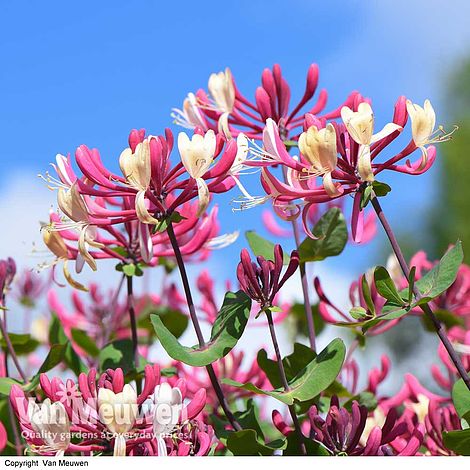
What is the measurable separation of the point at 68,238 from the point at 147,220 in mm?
239

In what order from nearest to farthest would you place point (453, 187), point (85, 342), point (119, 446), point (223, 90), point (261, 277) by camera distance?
point (119, 446) → point (261, 277) → point (223, 90) → point (85, 342) → point (453, 187)

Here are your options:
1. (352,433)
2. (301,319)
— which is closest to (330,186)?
(352,433)

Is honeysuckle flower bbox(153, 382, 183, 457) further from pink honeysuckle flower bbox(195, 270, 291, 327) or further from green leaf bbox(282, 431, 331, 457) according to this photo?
pink honeysuckle flower bbox(195, 270, 291, 327)

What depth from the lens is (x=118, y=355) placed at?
1089mm

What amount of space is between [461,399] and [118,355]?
0.46 metres

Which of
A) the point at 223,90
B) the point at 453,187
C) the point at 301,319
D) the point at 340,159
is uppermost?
the point at 453,187

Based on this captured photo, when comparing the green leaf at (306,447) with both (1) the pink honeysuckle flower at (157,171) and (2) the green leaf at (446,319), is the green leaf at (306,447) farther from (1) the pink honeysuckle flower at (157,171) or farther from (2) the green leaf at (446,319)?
(2) the green leaf at (446,319)

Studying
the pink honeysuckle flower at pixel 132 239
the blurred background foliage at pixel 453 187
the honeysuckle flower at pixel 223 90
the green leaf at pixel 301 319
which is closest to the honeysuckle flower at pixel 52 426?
the pink honeysuckle flower at pixel 132 239

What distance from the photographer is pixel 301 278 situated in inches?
40.8

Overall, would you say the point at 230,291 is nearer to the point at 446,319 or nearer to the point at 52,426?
the point at 52,426

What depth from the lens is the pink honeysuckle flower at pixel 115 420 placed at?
29.3 inches
